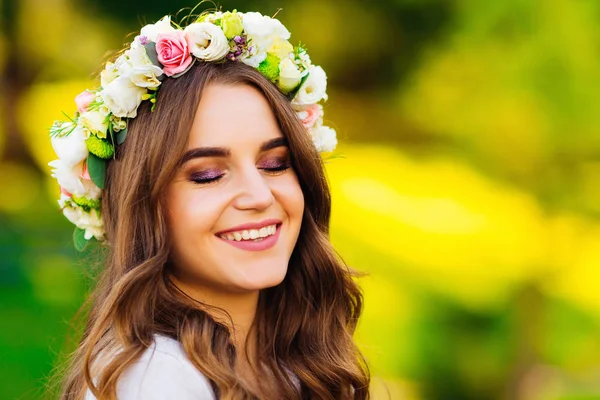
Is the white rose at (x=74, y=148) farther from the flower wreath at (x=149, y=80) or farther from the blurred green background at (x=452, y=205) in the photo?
the blurred green background at (x=452, y=205)

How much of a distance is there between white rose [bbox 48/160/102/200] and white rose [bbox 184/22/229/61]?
0.47 meters

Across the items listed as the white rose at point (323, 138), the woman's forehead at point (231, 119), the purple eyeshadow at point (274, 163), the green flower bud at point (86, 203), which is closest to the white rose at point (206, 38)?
the woman's forehead at point (231, 119)

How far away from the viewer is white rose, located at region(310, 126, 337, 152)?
2.69 meters

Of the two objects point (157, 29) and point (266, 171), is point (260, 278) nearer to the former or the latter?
point (266, 171)

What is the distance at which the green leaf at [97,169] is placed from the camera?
7.94 feet

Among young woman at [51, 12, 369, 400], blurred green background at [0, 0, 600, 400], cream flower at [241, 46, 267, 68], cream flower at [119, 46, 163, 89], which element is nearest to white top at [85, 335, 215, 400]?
young woman at [51, 12, 369, 400]

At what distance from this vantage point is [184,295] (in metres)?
2.35

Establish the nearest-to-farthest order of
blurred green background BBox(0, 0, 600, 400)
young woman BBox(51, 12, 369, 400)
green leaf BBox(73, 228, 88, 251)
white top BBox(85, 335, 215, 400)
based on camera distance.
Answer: white top BBox(85, 335, 215, 400) < young woman BBox(51, 12, 369, 400) < green leaf BBox(73, 228, 88, 251) < blurred green background BBox(0, 0, 600, 400)

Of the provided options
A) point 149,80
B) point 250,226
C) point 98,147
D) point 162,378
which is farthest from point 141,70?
point 162,378

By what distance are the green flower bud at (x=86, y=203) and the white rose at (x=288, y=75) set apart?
2.13 ft

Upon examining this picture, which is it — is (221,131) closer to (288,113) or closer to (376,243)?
(288,113)

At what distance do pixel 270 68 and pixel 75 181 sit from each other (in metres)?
0.65

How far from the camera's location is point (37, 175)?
718cm

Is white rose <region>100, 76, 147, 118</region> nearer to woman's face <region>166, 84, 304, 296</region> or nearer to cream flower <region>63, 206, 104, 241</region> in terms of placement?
woman's face <region>166, 84, 304, 296</region>
